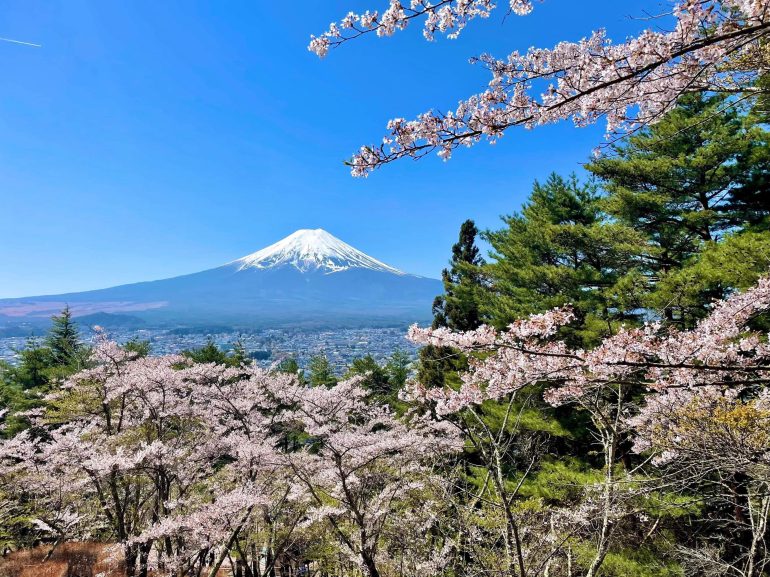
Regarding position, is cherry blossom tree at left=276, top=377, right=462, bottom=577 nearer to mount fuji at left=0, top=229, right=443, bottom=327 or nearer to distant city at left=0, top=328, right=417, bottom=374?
distant city at left=0, top=328, right=417, bottom=374

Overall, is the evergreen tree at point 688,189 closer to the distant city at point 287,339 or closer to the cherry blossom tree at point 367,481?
the cherry blossom tree at point 367,481

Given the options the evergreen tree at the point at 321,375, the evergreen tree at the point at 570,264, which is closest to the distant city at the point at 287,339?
the evergreen tree at the point at 321,375

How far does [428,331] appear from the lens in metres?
2.65

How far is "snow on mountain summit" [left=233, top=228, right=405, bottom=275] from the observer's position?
187250 mm

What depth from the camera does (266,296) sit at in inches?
6865

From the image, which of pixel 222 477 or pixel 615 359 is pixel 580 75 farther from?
pixel 222 477

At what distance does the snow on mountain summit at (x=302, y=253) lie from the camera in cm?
18725

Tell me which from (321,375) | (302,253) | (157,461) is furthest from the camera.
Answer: (302,253)

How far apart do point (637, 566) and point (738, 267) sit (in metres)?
5.45

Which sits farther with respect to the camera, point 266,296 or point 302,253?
point 302,253

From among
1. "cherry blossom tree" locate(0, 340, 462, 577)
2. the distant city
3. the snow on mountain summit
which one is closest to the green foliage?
"cherry blossom tree" locate(0, 340, 462, 577)

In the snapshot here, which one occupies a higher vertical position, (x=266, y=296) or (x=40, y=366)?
(x=266, y=296)

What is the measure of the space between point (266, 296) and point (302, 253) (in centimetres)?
3136

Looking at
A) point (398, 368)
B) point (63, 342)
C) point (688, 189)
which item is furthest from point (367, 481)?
point (63, 342)
